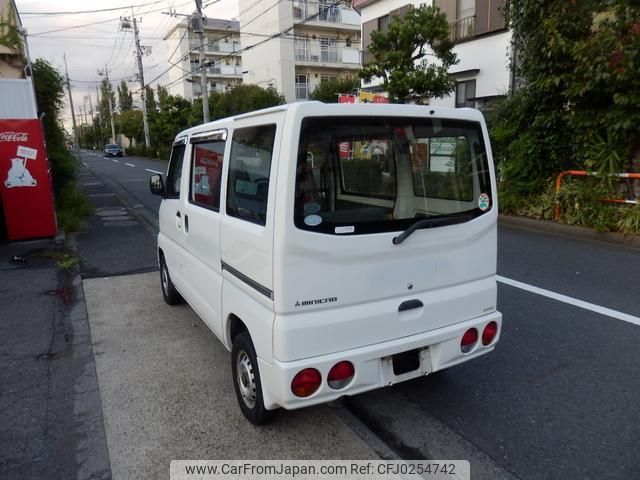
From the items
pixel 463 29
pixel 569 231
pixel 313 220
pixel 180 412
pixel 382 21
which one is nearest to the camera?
pixel 313 220

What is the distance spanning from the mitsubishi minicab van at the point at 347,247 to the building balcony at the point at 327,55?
34.9 m

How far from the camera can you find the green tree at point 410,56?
39.8 ft

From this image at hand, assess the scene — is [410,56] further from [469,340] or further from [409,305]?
[409,305]

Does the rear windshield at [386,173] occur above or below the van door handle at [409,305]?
above

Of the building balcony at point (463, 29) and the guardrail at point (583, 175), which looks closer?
the guardrail at point (583, 175)

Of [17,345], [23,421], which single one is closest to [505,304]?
[23,421]

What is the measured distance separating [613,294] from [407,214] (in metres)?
3.65

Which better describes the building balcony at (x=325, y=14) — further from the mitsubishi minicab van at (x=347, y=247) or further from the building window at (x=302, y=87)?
the mitsubishi minicab van at (x=347, y=247)

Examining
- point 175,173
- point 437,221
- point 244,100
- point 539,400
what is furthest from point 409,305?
point 244,100

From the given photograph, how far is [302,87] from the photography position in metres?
36.2

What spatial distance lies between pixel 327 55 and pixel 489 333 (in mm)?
36062

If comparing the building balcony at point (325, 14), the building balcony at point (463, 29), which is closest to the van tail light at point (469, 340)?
the building balcony at point (463, 29)

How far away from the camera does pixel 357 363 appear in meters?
2.46

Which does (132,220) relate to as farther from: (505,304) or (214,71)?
(214,71)
